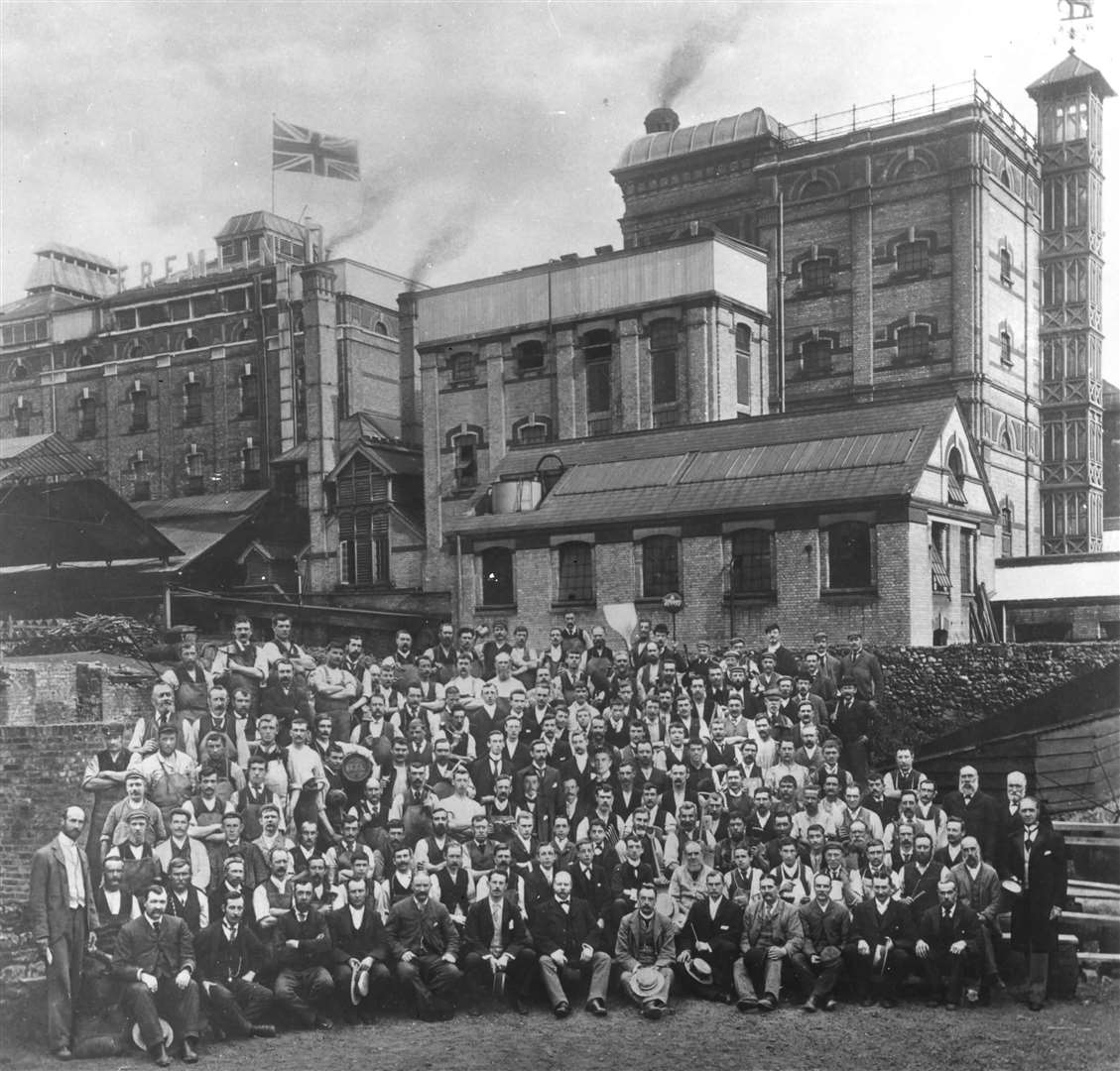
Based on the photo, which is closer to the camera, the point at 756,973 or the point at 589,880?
the point at 756,973

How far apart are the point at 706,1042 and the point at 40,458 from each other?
10.3 m

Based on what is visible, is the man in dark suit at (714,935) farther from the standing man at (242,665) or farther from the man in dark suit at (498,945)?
the standing man at (242,665)

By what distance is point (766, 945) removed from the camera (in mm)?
9891

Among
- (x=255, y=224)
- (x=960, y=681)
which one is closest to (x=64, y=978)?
(x=255, y=224)

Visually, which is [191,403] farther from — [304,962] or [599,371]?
[304,962]

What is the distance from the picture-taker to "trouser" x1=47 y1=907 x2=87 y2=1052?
8.92 meters

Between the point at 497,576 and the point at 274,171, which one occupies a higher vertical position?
the point at 274,171

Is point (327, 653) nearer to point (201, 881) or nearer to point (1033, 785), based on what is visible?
point (201, 881)

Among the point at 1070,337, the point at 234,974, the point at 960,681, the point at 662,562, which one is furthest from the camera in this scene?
the point at 1070,337

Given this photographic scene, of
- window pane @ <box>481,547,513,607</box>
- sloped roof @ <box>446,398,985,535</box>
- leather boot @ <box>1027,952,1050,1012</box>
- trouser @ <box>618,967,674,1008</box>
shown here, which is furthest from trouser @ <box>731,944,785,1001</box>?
window pane @ <box>481,547,513,607</box>

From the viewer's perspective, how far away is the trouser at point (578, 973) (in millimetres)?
9656

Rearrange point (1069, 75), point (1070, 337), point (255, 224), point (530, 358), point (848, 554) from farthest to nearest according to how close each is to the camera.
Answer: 1. point (1070, 337)
2. point (530, 358)
3. point (848, 554)
4. point (255, 224)
5. point (1069, 75)

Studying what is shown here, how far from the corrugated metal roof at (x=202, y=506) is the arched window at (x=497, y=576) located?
4.91 m

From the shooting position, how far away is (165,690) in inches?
425
